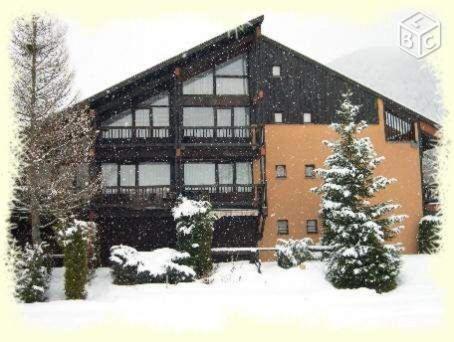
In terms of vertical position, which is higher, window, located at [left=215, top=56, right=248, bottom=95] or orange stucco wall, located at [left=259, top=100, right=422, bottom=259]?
window, located at [left=215, top=56, right=248, bottom=95]

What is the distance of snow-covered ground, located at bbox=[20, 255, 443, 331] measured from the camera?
523 inches

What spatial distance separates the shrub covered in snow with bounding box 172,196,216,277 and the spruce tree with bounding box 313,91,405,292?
501cm

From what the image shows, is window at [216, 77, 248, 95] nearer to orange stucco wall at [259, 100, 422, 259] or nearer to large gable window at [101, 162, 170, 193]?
orange stucco wall at [259, 100, 422, 259]

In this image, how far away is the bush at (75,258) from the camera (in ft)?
53.5

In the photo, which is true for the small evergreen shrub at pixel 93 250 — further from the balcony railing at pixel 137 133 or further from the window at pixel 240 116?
the window at pixel 240 116

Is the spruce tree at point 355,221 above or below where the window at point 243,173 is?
below

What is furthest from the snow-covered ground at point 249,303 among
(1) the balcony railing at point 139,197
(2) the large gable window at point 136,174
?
(2) the large gable window at point 136,174

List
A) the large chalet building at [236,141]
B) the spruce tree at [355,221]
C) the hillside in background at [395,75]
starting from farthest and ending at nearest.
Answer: the hillside in background at [395,75], the large chalet building at [236,141], the spruce tree at [355,221]

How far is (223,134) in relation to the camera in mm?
24578

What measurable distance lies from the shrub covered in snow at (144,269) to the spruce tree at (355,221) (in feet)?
19.9

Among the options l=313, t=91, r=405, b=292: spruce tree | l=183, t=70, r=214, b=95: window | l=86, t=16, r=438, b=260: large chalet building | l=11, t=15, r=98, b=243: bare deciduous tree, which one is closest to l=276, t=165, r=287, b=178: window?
l=86, t=16, r=438, b=260: large chalet building

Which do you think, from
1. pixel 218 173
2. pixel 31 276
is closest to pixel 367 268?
pixel 218 173

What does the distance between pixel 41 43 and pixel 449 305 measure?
17200 millimetres

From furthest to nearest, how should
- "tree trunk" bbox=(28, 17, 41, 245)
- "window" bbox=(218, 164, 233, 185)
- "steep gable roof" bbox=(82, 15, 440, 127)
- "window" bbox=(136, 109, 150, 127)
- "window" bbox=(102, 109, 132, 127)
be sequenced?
"window" bbox=(218, 164, 233, 185) → "window" bbox=(136, 109, 150, 127) → "window" bbox=(102, 109, 132, 127) → "steep gable roof" bbox=(82, 15, 440, 127) → "tree trunk" bbox=(28, 17, 41, 245)
